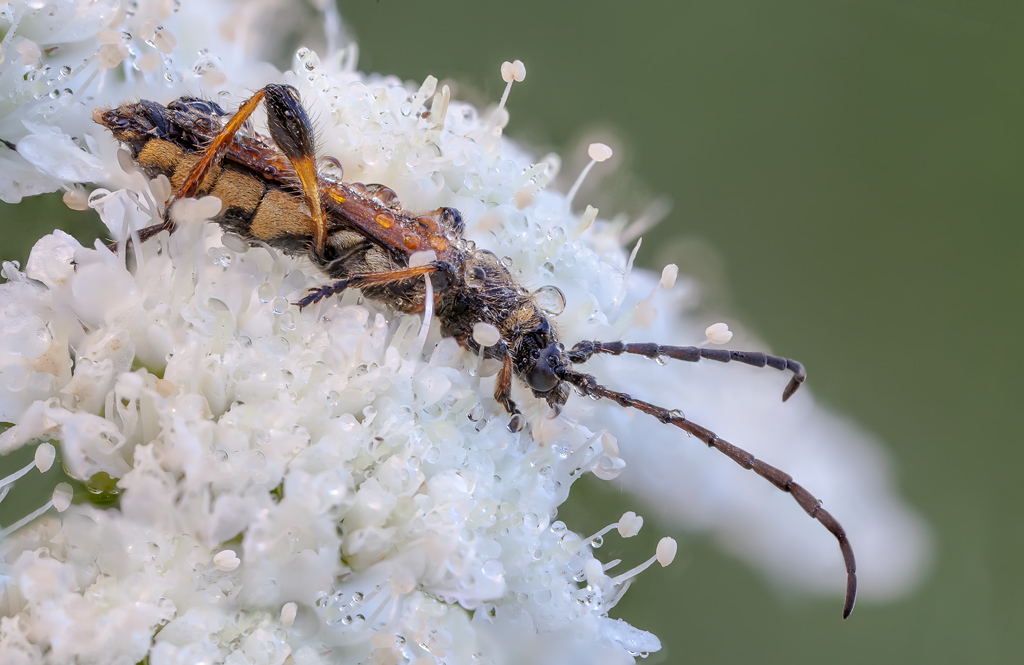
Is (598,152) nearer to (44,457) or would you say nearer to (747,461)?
(747,461)

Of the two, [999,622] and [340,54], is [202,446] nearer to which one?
[340,54]

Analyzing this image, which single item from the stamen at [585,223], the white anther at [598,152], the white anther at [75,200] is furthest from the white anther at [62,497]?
the white anther at [598,152]

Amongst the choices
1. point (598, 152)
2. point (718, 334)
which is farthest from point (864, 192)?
point (718, 334)

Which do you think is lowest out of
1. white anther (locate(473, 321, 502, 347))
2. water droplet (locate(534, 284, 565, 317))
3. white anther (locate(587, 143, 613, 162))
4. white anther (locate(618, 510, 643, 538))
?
white anther (locate(618, 510, 643, 538))

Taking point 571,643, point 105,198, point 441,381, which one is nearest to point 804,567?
point 571,643

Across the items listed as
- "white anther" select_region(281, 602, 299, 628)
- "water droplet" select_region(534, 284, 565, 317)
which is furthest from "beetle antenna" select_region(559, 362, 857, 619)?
"white anther" select_region(281, 602, 299, 628)

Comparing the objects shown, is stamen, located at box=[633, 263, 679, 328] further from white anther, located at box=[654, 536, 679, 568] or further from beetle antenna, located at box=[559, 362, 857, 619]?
white anther, located at box=[654, 536, 679, 568]
